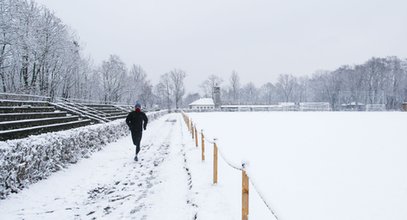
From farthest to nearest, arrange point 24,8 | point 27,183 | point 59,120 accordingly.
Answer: point 24,8
point 59,120
point 27,183

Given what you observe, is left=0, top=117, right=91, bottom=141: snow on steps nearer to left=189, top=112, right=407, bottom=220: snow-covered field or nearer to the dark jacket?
the dark jacket

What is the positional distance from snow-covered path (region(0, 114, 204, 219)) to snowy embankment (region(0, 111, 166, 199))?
24 cm

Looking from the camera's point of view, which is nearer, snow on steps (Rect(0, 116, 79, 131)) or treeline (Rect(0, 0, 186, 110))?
snow on steps (Rect(0, 116, 79, 131))

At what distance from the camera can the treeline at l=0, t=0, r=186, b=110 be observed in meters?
26.1

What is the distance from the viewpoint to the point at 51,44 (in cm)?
3331

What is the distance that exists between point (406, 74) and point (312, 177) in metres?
103

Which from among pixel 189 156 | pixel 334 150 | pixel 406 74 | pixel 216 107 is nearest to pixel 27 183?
pixel 189 156

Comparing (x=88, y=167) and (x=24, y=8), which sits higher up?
(x=24, y=8)

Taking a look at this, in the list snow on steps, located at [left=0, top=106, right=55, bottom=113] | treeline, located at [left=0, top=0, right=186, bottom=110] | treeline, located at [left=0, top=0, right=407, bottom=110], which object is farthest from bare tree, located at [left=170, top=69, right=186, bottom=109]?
snow on steps, located at [left=0, top=106, right=55, bottom=113]

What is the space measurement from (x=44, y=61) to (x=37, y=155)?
1260 inches

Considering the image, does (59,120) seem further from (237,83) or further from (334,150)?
(237,83)

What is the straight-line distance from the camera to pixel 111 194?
619cm

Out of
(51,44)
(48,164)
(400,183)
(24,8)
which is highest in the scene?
(24,8)

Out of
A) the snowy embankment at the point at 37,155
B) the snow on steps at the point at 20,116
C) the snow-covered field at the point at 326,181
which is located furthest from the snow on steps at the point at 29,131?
the snow-covered field at the point at 326,181
